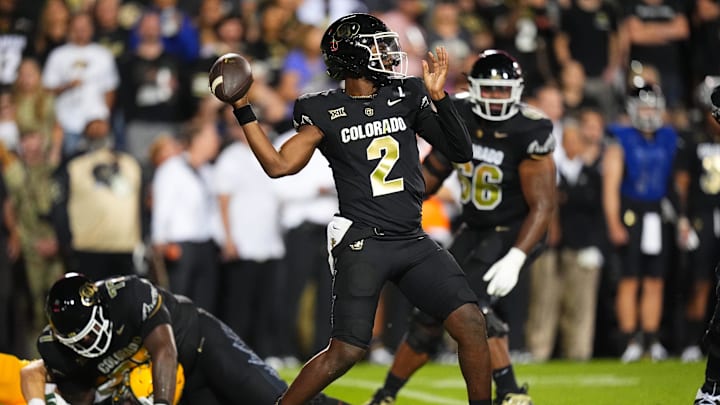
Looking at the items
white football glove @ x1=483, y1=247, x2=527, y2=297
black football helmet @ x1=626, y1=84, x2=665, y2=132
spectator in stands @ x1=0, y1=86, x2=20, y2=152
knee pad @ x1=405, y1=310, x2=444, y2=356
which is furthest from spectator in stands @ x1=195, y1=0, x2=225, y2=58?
white football glove @ x1=483, y1=247, x2=527, y2=297

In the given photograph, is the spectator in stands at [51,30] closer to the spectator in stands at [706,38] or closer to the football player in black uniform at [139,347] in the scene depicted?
the football player in black uniform at [139,347]

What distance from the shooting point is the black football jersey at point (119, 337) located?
624 centimetres

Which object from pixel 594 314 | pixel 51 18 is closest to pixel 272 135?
pixel 51 18

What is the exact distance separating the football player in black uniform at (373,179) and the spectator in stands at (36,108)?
5.56 meters

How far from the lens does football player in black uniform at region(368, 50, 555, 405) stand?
6.82m

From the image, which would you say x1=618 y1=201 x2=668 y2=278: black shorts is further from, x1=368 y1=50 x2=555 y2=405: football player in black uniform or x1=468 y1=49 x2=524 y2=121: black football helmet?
x1=468 y1=49 x2=524 y2=121: black football helmet

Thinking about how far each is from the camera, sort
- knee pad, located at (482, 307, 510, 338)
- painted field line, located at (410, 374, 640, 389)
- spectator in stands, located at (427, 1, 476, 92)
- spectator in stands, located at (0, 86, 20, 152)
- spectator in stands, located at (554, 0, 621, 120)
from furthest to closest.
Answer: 1. spectator in stands, located at (554, 0, 621, 120)
2. spectator in stands, located at (427, 1, 476, 92)
3. spectator in stands, located at (0, 86, 20, 152)
4. painted field line, located at (410, 374, 640, 389)
5. knee pad, located at (482, 307, 510, 338)

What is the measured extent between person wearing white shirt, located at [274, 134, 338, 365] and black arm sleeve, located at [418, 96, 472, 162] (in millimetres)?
4595

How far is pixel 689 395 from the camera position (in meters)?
7.56

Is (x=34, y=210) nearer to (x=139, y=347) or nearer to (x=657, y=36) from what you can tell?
(x=139, y=347)

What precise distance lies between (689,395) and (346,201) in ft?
9.33

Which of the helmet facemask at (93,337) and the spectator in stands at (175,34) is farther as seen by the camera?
the spectator in stands at (175,34)

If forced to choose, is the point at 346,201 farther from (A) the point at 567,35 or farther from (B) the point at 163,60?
(A) the point at 567,35

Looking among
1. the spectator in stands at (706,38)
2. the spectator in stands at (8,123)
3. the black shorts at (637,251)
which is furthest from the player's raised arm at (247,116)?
the spectator in stands at (706,38)
